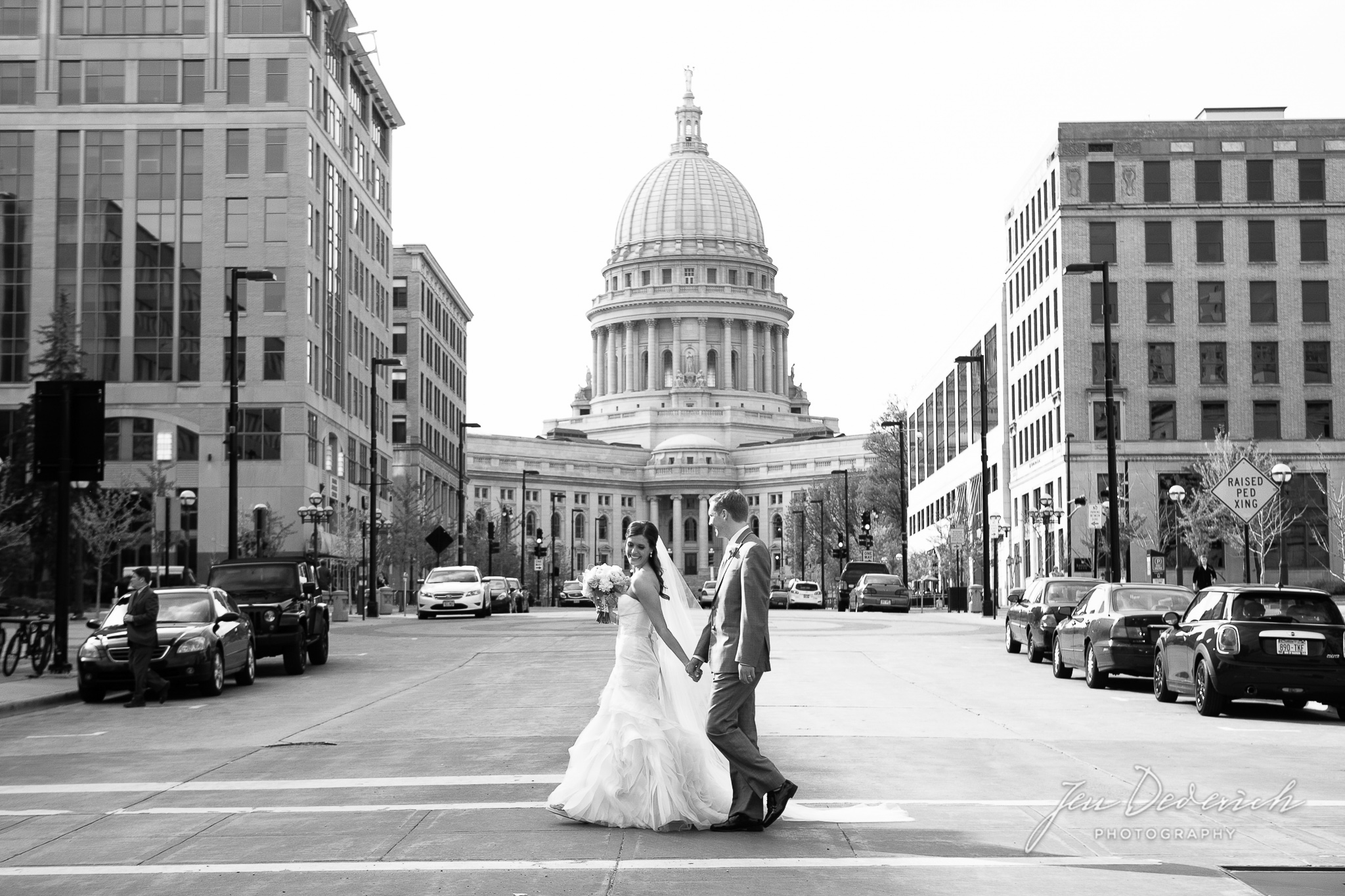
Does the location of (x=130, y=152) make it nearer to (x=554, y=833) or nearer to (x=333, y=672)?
(x=333, y=672)

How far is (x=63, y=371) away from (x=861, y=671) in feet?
123

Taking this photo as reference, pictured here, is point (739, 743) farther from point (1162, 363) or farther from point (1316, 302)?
point (1316, 302)

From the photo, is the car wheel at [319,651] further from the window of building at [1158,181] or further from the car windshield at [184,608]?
the window of building at [1158,181]

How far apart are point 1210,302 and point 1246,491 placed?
5233cm

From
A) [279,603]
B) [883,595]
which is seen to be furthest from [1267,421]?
[279,603]

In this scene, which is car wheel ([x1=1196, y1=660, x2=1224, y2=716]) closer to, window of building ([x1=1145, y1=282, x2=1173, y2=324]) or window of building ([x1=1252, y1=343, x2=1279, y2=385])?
window of building ([x1=1145, y1=282, x2=1173, y2=324])

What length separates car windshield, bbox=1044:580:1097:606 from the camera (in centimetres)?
3056

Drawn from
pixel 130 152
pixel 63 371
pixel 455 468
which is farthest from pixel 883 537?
pixel 63 371

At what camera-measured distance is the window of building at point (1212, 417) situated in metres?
75.9

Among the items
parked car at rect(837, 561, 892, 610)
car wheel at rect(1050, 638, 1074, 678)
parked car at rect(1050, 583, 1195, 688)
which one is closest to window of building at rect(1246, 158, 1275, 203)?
parked car at rect(837, 561, 892, 610)

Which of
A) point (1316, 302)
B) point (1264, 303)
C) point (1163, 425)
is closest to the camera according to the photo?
point (1316, 302)

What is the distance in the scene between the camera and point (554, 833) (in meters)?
10.6

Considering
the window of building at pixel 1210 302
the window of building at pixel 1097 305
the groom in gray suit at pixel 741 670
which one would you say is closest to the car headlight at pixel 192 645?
the groom in gray suit at pixel 741 670

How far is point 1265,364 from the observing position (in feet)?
249
